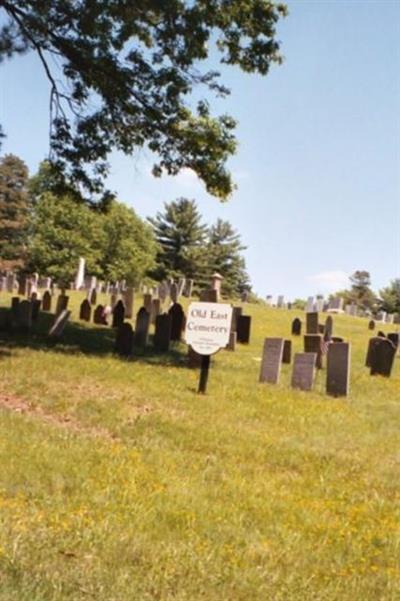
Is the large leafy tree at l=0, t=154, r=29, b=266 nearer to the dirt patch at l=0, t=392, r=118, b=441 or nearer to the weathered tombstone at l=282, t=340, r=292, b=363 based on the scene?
the weathered tombstone at l=282, t=340, r=292, b=363

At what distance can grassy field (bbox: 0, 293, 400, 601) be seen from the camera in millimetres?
4242

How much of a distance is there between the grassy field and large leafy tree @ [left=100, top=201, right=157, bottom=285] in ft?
179

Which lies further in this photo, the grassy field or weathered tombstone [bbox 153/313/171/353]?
weathered tombstone [bbox 153/313/171/353]

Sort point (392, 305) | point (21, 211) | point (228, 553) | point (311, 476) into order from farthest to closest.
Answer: point (392, 305), point (21, 211), point (311, 476), point (228, 553)

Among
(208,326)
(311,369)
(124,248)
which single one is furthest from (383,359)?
(124,248)

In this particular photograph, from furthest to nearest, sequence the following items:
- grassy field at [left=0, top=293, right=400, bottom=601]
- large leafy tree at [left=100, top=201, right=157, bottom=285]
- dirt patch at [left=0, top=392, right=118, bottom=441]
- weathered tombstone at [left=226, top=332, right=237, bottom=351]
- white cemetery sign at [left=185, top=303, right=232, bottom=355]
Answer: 1. large leafy tree at [left=100, top=201, right=157, bottom=285]
2. weathered tombstone at [left=226, top=332, right=237, bottom=351]
3. white cemetery sign at [left=185, top=303, right=232, bottom=355]
4. dirt patch at [left=0, top=392, right=118, bottom=441]
5. grassy field at [left=0, top=293, right=400, bottom=601]

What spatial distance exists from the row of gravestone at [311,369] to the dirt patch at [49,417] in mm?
5312

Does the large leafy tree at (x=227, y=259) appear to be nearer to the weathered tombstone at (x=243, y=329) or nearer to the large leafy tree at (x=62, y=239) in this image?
the large leafy tree at (x=62, y=239)

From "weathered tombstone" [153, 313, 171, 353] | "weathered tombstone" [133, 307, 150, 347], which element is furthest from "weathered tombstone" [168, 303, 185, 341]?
"weathered tombstone" [153, 313, 171, 353]

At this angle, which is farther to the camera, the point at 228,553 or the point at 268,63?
the point at 268,63

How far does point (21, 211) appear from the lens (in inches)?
2685

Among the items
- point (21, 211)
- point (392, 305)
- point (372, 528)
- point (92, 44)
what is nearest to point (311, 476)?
point (372, 528)

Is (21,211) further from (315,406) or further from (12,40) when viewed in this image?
(315,406)

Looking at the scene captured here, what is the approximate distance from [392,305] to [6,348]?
7559cm
